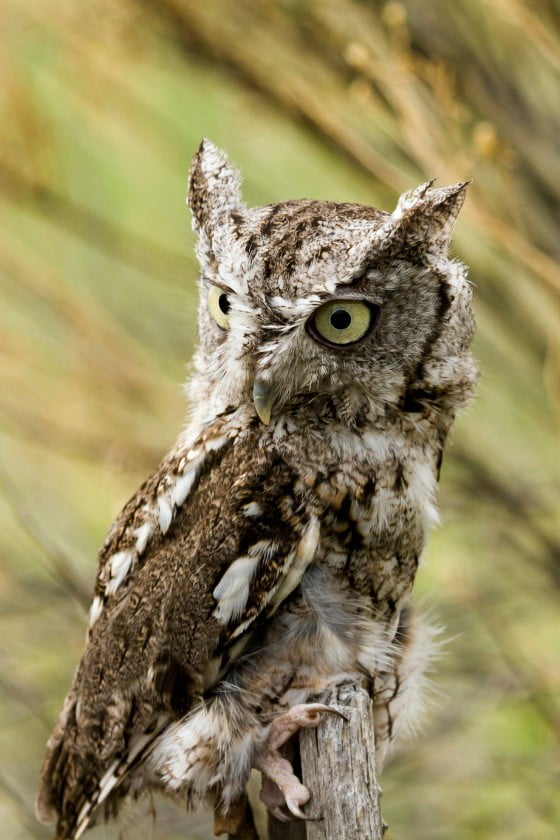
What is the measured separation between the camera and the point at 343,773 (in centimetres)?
166

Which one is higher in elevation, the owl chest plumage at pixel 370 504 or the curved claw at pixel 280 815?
the owl chest plumage at pixel 370 504

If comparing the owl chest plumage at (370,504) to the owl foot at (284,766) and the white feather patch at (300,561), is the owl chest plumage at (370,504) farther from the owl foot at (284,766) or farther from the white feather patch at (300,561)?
the owl foot at (284,766)

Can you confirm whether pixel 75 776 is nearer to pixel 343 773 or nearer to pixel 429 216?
pixel 343 773

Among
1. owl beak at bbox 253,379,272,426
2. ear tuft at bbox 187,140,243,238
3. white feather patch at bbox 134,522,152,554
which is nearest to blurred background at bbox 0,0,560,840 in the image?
ear tuft at bbox 187,140,243,238

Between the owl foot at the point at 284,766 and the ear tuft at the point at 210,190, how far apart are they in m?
0.96

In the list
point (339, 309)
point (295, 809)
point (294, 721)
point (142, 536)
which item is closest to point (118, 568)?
point (142, 536)

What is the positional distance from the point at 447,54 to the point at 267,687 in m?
2.15

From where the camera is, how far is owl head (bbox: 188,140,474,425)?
1.73m

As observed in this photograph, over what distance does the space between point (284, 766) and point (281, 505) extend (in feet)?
1.59

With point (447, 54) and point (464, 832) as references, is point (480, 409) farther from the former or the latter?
point (464, 832)

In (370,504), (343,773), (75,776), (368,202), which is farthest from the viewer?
(368,202)

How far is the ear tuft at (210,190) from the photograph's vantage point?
2.02m

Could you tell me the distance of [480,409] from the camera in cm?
226

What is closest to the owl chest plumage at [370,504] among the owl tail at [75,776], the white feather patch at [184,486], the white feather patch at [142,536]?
the white feather patch at [184,486]
